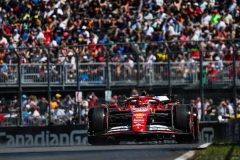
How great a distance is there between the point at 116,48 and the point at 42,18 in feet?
→ 25.8

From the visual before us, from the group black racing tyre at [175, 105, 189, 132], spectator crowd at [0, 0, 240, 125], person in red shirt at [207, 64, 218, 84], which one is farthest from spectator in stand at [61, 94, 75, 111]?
black racing tyre at [175, 105, 189, 132]

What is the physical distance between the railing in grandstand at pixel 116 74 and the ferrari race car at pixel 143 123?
612 cm

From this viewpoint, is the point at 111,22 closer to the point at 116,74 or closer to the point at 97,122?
the point at 116,74

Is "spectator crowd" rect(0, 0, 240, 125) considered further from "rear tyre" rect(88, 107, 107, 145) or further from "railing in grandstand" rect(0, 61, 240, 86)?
"rear tyre" rect(88, 107, 107, 145)

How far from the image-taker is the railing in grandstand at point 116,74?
27.6 metres

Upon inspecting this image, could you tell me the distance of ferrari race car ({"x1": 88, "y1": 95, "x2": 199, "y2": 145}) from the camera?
67.2ft

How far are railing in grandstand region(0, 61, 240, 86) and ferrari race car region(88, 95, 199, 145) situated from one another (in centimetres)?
612

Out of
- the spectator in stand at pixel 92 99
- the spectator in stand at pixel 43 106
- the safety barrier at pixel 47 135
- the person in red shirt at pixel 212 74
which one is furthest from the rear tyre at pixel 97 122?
the person in red shirt at pixel 212 74

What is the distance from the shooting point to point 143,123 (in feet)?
67.3

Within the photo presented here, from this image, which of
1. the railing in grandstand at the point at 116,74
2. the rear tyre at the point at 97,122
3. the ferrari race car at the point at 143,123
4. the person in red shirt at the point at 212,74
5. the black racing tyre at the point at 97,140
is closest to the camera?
the ferrari race car at the point at 143,123

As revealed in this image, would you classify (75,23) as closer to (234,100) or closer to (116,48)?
(116,48)

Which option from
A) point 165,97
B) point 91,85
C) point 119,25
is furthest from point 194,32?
point 165,97

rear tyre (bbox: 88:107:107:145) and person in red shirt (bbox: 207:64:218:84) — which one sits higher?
person in red shirt (bbox: 207:64:218:84)

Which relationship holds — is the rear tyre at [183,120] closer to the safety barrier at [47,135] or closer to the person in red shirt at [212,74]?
the person in red shirt at [212,74]
